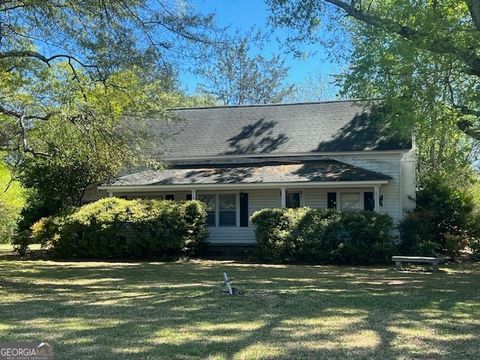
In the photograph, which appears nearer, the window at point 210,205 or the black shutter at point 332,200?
the black shutter at point 332,200

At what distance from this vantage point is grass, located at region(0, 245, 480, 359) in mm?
6215

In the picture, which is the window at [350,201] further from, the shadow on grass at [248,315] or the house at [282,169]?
the shadow on grass at [248,315]

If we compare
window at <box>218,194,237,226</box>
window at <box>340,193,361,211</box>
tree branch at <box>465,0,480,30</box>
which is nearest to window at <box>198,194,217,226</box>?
window at <box>218,194,237,226</box>

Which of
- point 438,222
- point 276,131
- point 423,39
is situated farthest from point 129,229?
point 423,39

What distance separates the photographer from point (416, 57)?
14.3m

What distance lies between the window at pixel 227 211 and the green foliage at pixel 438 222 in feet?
22.7

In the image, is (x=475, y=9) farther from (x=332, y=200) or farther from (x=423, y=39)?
(x=332, y=200)

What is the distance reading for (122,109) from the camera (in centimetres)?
1716

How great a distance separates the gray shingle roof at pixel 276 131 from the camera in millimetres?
23391

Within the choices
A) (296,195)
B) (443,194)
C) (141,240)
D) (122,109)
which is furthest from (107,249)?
(443,194)

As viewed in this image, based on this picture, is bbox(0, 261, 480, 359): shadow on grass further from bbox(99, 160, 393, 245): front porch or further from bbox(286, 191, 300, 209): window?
bbox(286, 191, 300, 209): window

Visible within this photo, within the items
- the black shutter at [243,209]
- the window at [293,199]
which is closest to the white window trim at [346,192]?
the window at [293,199]

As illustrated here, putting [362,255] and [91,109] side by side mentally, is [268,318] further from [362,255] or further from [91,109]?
[362,255]

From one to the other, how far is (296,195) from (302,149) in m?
2.10
